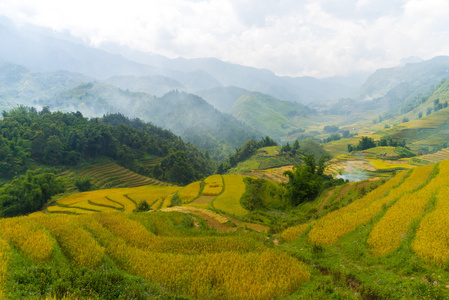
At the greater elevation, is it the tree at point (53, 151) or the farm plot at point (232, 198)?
the tree at point (53, 151)

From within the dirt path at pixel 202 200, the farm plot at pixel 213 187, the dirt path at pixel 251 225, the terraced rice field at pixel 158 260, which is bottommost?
the dirt path at pixel 202 200

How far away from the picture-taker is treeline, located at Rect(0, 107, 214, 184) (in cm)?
5109

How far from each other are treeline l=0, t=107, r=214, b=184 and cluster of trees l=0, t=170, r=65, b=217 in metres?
19.1

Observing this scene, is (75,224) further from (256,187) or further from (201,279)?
(256,187)

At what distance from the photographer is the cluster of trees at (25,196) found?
1268 inches

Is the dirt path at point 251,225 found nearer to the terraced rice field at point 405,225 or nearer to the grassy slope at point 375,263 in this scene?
the terraced rice field at point 405,225

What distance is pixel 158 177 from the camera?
66.9 m

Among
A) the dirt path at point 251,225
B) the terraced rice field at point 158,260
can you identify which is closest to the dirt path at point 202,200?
the dirt path at point 251,225

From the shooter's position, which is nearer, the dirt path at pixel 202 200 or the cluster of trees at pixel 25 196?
the dirt path at pixel 202 200

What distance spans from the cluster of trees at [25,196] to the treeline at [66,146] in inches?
753

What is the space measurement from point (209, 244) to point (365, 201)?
13475 mm

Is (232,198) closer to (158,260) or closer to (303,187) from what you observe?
(303,187)

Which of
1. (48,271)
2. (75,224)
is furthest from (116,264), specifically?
(75,224)

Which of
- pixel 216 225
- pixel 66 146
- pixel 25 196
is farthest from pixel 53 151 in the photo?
pixel 216 225
